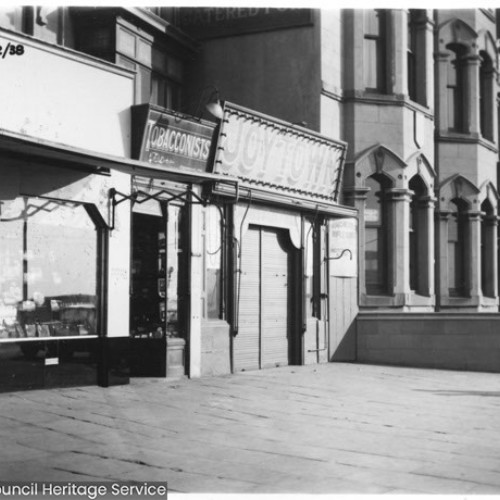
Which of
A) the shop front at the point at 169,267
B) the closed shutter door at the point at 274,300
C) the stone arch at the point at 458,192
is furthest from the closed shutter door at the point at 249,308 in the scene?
the stone arch at the point at 458,192

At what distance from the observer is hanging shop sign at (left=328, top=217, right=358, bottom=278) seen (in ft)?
59.2

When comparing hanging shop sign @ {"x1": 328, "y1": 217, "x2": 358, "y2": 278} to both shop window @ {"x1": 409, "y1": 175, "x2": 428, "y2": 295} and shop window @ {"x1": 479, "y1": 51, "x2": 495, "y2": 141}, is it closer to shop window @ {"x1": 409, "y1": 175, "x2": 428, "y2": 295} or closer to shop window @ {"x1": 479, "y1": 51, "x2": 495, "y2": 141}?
shop window @ {"x1": 409, "y1": 175, "x2": 428, "y2": 295}

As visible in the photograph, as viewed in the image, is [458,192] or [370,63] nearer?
[370,63]

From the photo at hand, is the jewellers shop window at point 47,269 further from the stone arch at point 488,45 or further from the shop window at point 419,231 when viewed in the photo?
the stone arch at point 488,45

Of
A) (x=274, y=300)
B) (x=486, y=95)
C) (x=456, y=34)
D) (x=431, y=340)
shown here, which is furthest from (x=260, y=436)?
(x=486, y=95)

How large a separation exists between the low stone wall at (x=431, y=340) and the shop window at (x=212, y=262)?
4.51 meters

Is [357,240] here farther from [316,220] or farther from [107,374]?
[107,374]

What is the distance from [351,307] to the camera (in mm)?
18391

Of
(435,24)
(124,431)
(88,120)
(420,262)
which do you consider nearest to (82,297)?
(88,120)

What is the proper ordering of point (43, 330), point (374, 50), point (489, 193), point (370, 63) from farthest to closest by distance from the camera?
point (489, 193), point (374, 50), point (370, 63), point (43, 330)

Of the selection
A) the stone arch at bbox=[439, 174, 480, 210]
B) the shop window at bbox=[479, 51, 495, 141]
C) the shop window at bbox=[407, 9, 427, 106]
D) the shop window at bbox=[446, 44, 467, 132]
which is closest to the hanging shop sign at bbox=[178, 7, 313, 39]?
the shop window at bbox=[407, 9, 427, 106]

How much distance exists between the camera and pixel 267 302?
53.9 feet

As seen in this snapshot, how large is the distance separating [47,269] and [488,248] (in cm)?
1485

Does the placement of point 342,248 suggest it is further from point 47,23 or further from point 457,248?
point 47,23
